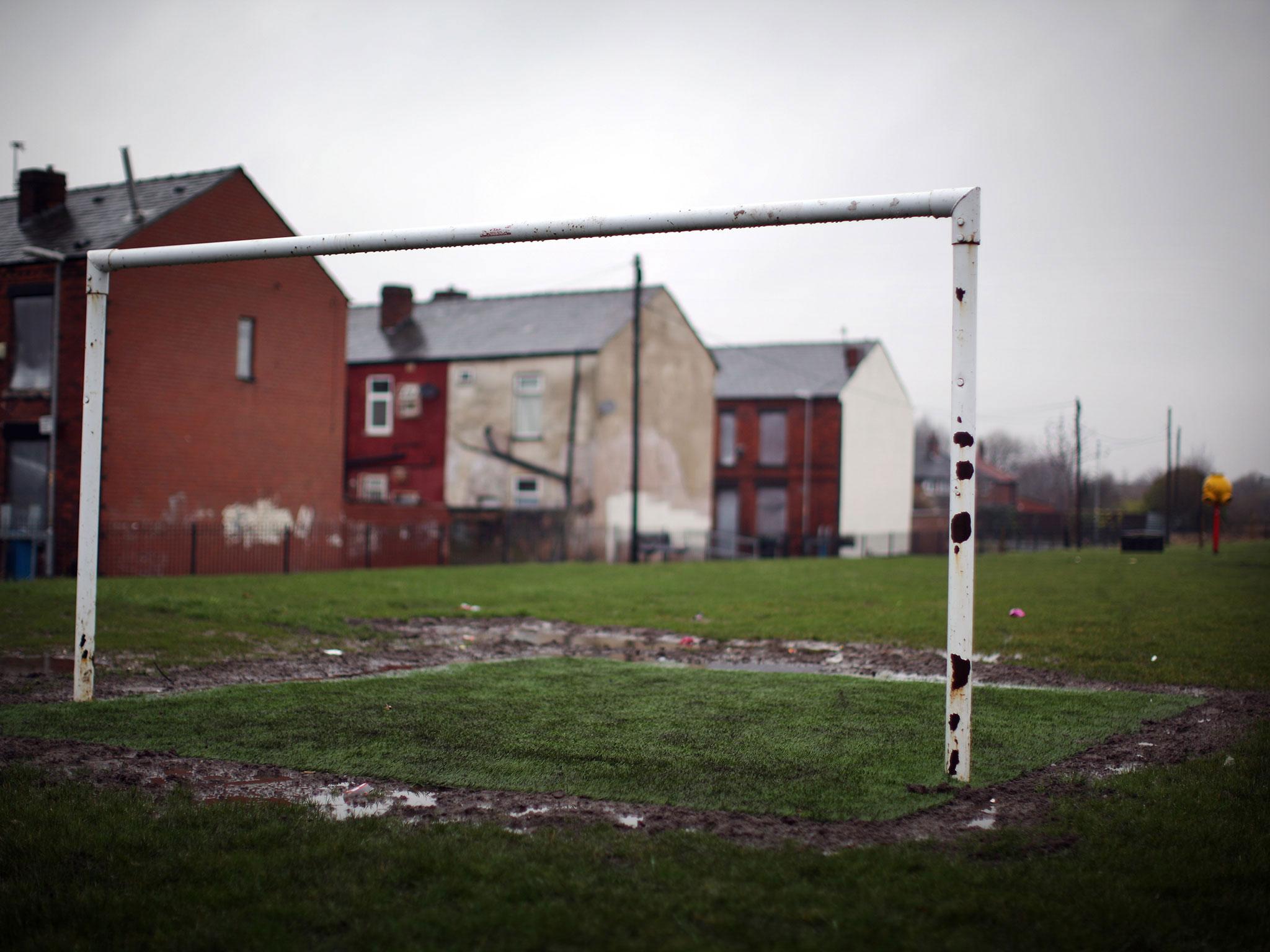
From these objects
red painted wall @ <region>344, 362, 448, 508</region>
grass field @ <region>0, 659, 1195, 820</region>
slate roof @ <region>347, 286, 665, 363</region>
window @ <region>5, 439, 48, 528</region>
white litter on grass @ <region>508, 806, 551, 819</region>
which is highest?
slate roof @ <region>347, 286, 665, 363</region>

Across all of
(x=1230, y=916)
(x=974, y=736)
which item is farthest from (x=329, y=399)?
(x=1230, y=916)

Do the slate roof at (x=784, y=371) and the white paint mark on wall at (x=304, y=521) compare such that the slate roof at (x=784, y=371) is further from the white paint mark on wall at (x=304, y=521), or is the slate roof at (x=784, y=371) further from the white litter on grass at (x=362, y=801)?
the white litter on grass at (x=362, y=801)

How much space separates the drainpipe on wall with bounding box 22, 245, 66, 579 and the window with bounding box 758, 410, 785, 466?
101ft

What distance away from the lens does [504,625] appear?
13.8 meters

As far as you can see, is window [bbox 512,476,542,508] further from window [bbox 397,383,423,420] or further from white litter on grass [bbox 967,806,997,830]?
white litter on grass [bbox 967,806,997,830]

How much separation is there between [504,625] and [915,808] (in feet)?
30.0

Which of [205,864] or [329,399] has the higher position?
[329,399]

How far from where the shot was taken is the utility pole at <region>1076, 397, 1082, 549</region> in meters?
48.3

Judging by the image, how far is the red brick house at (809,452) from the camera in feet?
147

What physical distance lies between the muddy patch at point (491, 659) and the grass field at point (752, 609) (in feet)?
1.34

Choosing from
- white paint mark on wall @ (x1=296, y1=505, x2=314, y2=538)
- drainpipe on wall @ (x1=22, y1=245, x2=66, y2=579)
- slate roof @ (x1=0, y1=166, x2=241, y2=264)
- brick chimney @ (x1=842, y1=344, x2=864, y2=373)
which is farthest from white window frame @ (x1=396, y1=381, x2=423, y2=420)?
brick chimney @ (x1=842, y1=344, x2=864, y2=373)

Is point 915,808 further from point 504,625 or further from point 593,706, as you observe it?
point 504,625

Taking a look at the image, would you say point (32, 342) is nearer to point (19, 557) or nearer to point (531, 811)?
point (19, 557)

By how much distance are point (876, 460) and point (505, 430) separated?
68.2 feet
